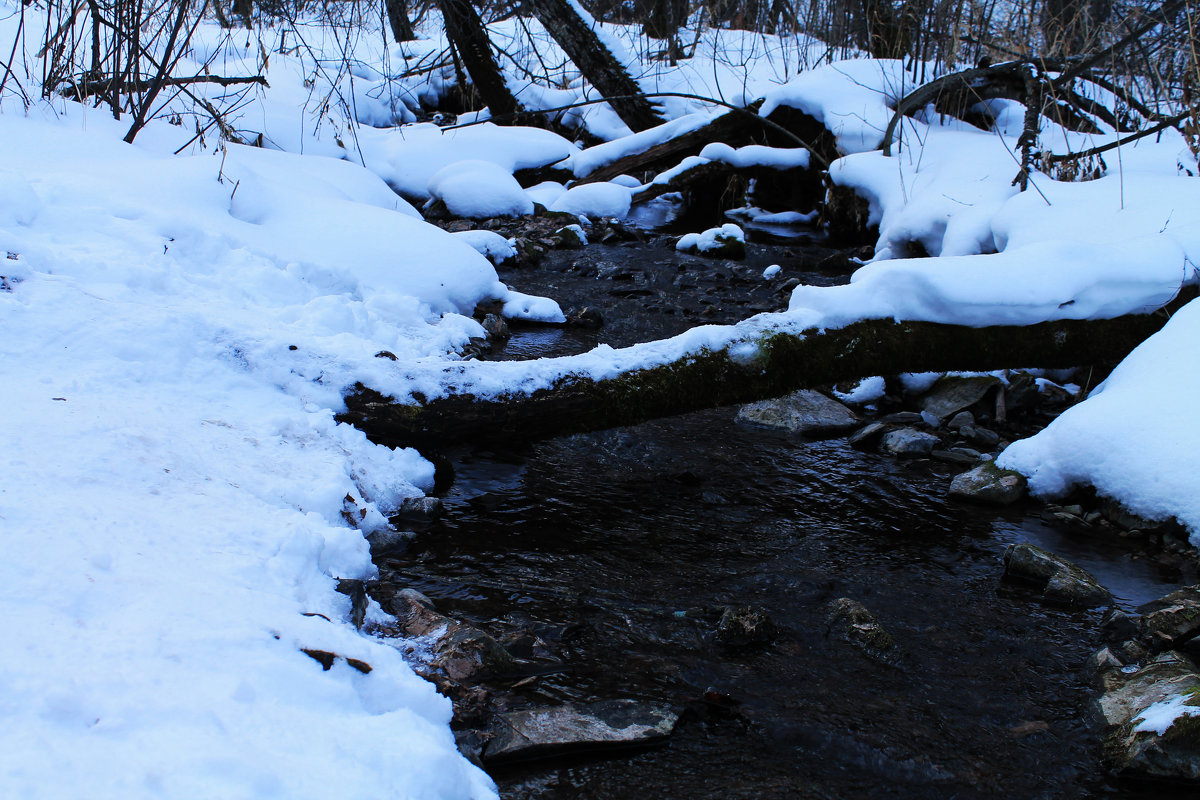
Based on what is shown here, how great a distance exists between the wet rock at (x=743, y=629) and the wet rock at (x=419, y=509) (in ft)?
4.16

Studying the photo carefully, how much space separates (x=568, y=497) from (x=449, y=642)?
1.26m

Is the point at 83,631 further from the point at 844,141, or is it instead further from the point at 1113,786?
the point at 844,141

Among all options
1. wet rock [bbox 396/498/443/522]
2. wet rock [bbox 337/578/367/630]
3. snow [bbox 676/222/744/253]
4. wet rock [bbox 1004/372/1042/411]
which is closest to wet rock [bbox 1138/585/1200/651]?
wet rock [bbox 1004/372/1042/411]

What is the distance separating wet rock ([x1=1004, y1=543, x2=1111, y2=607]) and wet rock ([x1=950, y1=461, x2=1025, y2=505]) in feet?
1.89

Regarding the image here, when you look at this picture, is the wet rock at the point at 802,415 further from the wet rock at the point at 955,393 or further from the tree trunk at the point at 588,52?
the tree trunk at the point at 588,52

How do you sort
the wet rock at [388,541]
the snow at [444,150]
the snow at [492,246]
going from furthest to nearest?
the snow at [444,150], the snow at [492,246], the wet rock at [388,541]

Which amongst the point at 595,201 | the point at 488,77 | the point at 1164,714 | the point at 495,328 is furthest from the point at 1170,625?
the point at 488,77

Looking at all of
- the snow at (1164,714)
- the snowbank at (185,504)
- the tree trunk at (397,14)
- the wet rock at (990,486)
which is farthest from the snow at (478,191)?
the snow at (1164,714)

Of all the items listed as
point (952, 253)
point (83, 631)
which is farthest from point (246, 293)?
point (952, 253)

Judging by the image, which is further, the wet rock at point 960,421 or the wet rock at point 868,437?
the wet rock at point 960,421

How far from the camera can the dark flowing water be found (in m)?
2.03

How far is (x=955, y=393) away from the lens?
473 cm

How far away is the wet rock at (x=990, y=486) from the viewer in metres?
3.59

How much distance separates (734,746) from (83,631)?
1.54 m
